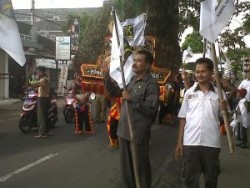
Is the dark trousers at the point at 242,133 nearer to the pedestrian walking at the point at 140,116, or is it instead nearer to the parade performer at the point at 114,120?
the parade performer at the point at 114,120

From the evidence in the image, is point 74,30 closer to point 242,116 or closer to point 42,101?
point 42,101

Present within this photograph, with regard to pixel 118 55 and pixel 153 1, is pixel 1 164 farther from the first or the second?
pixel 153 1

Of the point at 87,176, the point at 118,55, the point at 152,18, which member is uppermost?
the point at 152,18

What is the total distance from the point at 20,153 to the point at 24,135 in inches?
107

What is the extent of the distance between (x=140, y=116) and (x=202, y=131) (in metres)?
0.78

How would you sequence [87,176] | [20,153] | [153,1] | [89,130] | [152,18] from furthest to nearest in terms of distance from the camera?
[89,130] < [152,18] < [153,1] < [20,153] < [87,176]

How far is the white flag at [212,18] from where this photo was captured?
5.56 metres

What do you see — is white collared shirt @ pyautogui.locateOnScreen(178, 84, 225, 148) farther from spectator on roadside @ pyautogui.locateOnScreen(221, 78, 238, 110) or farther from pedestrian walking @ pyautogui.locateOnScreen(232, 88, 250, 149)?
pedestrian walking @ pyautogui.locateOnScreen(232, 88, 250, 149)

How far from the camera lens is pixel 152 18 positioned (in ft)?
38.8

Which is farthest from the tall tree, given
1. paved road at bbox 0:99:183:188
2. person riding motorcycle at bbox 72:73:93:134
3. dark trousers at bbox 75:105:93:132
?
dark trousers at bbox 75:105:93:132

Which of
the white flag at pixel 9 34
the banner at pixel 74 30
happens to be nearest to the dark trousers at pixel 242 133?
the white flag at pixel 9 34

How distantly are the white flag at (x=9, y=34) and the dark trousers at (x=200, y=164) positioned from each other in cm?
199

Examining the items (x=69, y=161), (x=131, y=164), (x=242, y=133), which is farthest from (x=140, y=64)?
(x=242, y=133)

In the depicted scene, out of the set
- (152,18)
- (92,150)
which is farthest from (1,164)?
(152,18)
